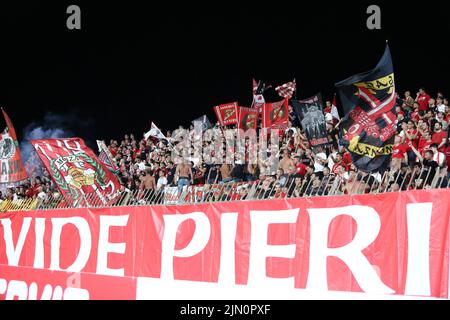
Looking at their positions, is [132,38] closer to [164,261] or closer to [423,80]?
[423,80]

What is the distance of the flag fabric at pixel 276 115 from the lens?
15.7 meters

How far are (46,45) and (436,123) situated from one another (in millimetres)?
19713

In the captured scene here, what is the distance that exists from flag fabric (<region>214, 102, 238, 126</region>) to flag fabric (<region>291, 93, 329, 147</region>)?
A: 289 centimetres

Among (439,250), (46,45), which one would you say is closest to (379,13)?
(439,250)

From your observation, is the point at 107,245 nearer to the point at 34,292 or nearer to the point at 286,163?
the point at 34,292

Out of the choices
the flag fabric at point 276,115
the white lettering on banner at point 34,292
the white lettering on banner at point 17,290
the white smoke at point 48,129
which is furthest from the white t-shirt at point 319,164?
the white smoke at point 48,129

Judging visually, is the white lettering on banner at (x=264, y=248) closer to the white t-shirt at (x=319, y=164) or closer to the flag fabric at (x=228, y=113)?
the white t-shirt at (x=319, y=164)

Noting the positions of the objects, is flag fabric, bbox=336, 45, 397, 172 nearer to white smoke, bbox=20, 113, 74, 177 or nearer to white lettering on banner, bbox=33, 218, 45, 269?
A: white lettering on banner, bbox=33, 218, 45, 269

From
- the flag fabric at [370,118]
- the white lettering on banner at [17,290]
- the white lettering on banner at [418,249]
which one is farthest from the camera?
the white lettering on banner at [17,290]

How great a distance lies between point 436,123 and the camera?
36.1ft

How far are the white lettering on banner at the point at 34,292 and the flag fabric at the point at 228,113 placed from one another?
26.1 feet

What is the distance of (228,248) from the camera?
313 inches

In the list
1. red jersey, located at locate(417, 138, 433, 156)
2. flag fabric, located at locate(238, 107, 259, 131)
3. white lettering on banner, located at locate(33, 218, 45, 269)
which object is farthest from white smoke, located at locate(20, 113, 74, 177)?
red jersey, located at locate(417, 138, 433, 156)

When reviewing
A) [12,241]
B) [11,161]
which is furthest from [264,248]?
[11,161]
